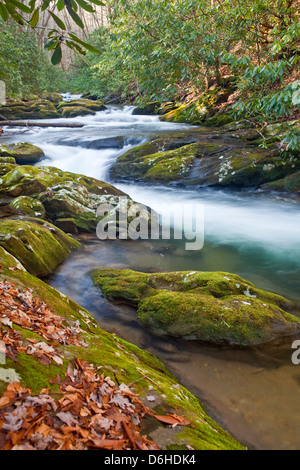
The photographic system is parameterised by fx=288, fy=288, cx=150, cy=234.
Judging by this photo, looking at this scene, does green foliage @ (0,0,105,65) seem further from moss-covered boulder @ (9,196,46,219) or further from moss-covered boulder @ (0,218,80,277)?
moss-covered boulder @ (9,196,46,219)

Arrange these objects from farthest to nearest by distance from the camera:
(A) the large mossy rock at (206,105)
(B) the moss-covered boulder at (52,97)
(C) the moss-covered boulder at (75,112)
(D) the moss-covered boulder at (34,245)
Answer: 1. (B) the moss-covered boulder at (52,97)
2. (C) the moss-covered boulder at (75,112)
3. (A) the large mossy rock at (206,105)
4. (D) the moss-covered boulder at (34,245)

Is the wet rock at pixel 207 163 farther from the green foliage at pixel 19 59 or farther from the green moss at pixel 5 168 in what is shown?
the green foliage at pixel 19 59

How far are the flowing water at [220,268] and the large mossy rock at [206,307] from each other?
0.16 meters

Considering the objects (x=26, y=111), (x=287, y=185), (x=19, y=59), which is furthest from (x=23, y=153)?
(x=26, y=111)

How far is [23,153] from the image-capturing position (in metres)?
11.2

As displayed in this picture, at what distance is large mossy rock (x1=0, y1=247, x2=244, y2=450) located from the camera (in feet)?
4.97

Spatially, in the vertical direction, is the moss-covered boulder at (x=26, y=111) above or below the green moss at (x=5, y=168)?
above

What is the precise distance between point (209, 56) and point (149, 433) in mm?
9490

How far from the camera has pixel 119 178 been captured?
11.8 m

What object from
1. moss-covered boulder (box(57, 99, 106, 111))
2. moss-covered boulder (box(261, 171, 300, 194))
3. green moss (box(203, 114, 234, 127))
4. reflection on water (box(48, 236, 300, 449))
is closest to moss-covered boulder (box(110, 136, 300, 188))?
moss-covered boulder (box(261, 171, 300, 194))

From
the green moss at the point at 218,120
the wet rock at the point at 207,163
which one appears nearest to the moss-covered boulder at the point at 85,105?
the green moss at the point at 218,120

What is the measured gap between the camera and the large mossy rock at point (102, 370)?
4.97ft
